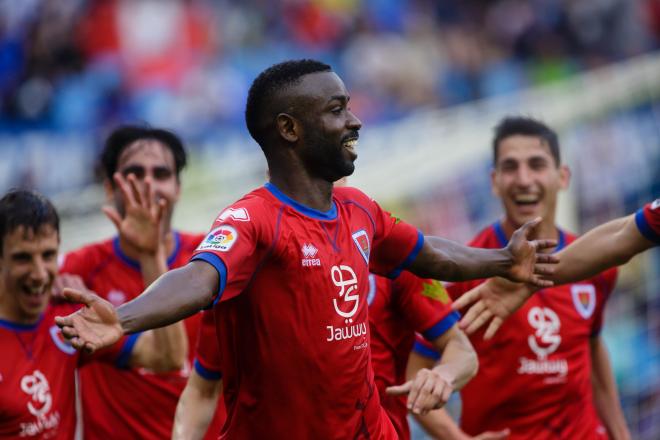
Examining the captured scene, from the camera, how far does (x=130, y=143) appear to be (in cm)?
662

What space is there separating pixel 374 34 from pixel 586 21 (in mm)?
3457

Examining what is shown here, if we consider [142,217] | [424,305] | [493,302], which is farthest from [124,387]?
[493,302]

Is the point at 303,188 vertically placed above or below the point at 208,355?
above

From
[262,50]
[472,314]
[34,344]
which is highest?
[262,50]

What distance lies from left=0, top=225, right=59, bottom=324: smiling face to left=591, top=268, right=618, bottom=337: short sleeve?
123 inches

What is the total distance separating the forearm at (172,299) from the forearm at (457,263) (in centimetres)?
121

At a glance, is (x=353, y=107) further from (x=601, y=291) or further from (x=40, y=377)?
(x=40, y=377)

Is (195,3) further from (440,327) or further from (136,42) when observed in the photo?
(440,327)

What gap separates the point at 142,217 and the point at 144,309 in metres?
1.94

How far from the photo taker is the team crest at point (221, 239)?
3711 mm

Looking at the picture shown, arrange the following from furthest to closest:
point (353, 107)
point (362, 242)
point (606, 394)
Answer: point (353, 107)
point (606, 394)
point (362, 242)

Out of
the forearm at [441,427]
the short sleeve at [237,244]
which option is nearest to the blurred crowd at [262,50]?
the forearm at [441,427]

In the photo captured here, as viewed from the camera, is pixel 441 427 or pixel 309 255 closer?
pixel 309 255

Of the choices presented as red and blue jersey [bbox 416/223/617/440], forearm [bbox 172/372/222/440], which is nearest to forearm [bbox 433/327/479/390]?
red and blue jersey [bbox 416/223/617/440]
